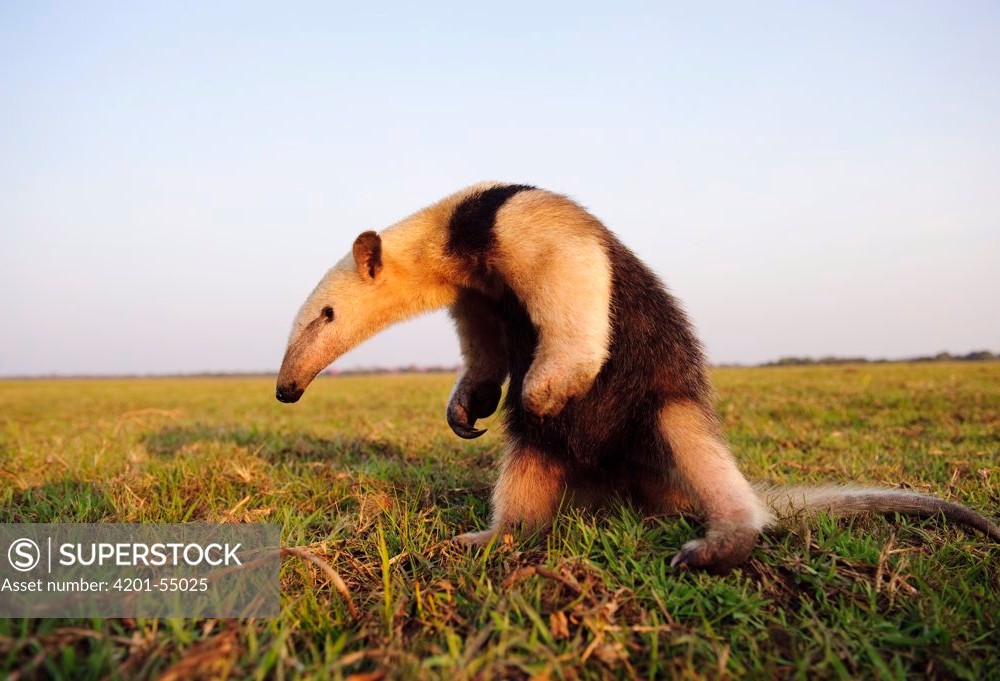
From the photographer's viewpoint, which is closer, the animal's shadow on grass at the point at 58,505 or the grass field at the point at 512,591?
the grass field at the point at 512,591

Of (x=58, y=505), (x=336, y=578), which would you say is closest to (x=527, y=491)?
(x=336, y=578)

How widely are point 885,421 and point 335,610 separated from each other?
8.91m

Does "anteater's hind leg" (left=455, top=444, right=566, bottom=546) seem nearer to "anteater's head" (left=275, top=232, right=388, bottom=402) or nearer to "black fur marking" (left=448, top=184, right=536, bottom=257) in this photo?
"black fur marking" (left=448, top=184, right=536, bottom=257)

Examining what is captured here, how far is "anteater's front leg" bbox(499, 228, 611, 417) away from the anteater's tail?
4.30 feet

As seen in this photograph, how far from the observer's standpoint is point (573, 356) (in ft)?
11.3

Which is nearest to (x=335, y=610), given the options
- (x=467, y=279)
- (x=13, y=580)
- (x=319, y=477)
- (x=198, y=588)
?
(x=198, y=588)

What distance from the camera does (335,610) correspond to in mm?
2695

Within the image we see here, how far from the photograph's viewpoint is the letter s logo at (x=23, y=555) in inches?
129

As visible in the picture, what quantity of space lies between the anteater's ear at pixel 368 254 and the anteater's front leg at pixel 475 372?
0.55m

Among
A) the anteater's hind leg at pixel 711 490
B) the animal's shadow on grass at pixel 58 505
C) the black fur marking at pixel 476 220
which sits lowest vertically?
the animal's shadow on grass at pixel 58 505

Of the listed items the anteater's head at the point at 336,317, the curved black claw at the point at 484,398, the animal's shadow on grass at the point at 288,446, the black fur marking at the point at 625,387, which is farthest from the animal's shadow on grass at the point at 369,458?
the black fur marking at the point at 625,387

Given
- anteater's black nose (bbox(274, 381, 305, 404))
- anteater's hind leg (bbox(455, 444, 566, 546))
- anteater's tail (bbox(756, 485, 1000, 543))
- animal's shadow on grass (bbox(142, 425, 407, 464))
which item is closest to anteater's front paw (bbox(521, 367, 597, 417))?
anteater's hind leg (bbox(455, 444, 566, 546))

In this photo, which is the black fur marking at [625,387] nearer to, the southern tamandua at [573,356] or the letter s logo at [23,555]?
the southern tamandua at [573,356]

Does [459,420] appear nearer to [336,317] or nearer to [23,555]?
[336,317]
